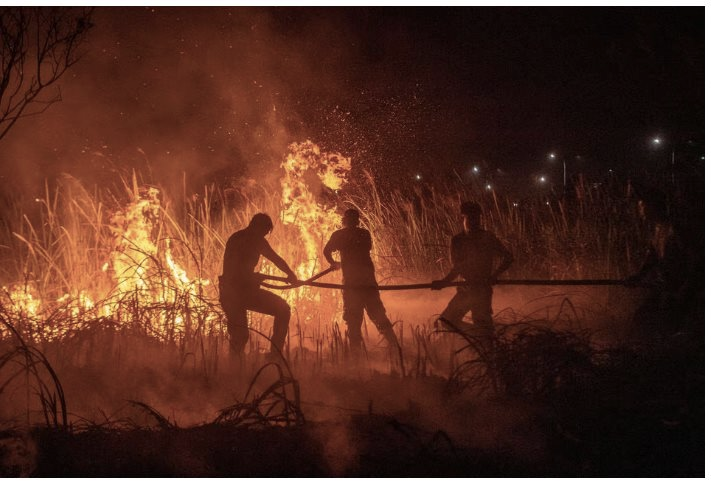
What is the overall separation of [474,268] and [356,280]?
4.92ft

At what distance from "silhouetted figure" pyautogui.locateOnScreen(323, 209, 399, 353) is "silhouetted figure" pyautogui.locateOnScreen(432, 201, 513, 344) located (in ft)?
2.98

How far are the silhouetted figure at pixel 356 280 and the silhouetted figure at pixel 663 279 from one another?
2885 mm

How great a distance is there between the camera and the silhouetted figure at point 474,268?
6641 mm

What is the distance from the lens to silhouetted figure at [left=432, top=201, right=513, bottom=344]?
261 inches

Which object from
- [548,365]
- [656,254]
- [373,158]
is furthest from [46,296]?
[656,254]

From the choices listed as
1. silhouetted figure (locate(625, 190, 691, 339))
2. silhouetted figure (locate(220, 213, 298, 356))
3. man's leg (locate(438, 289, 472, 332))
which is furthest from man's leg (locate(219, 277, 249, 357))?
silhouetted figure (locate(625, 190, 691, 339))

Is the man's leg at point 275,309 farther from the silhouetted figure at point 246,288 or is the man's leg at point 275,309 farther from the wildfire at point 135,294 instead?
the wildfire at point 135,294

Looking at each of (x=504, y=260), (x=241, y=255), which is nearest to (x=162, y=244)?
(x=241, y=255)

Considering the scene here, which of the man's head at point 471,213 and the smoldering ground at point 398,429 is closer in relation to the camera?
the smoldering ground at point 398,429

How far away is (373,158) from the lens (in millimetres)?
11734

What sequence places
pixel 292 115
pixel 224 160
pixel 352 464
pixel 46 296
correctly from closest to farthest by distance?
1. pixel 352 464
2. pixel 46 296
3. pixel 292 115
4. pixel 224 160

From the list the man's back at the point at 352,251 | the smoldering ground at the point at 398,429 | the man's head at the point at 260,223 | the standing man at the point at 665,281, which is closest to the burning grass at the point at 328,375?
the smoldering ground at the point at 398,429

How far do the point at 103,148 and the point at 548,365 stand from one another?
33.5ft

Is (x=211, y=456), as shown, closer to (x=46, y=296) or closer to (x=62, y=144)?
(x=46, y=296)
